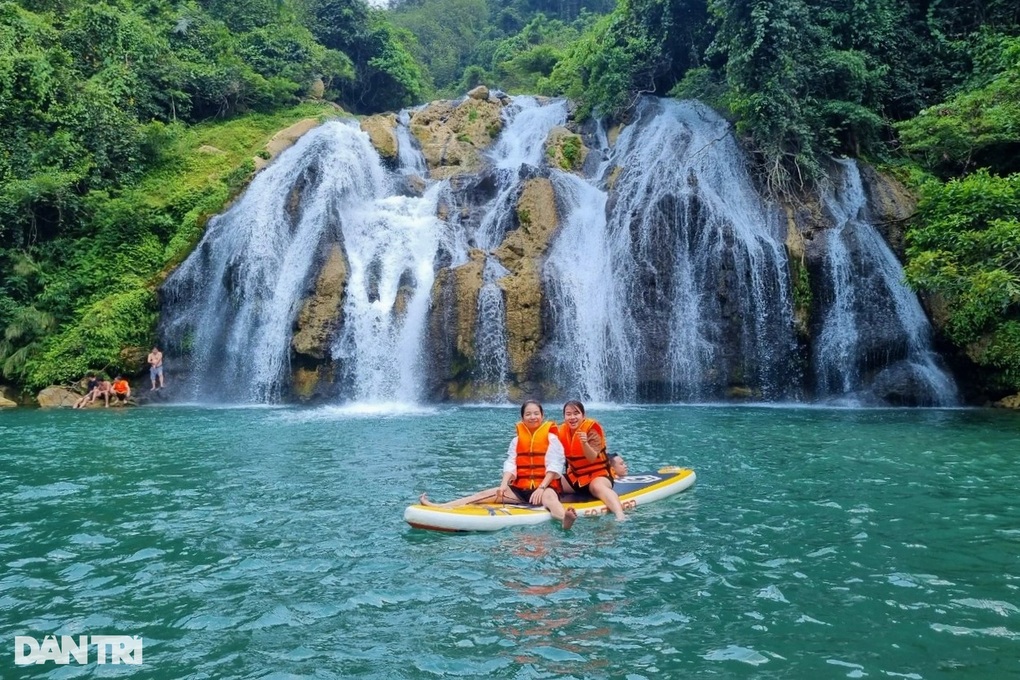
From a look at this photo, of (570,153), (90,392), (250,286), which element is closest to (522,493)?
(250,286)

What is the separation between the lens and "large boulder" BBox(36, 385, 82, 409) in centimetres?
1714

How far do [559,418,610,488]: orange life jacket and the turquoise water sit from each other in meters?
0.49

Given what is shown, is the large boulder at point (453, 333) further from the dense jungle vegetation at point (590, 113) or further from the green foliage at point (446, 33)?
the green foliage at point (446, 33)

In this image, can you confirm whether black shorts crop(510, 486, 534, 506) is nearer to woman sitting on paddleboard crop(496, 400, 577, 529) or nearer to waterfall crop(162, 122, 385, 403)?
woman sitting on paddleboard crop(496, 400, 577, 529)

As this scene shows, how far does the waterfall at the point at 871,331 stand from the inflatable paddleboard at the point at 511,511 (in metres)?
10.2

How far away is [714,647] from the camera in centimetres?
398

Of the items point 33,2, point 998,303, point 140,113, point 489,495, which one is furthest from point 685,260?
point 33,2

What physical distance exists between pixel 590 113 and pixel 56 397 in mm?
17854

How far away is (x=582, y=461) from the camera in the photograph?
6977 mm

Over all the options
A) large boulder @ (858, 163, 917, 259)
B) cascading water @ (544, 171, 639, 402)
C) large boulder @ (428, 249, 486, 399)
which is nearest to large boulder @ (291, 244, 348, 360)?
large boulder @ (428, 249, 486, 399)

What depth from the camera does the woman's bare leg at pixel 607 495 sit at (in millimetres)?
6641

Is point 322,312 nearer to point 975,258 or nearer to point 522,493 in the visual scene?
point 522,493

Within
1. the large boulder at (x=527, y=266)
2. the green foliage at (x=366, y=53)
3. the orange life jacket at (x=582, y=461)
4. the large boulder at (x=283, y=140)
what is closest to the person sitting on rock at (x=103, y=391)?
the large boulder at (x=283, y=140)

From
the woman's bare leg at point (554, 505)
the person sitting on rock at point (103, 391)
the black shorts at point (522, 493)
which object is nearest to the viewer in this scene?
the woman's bare leg at point (554, 505)
